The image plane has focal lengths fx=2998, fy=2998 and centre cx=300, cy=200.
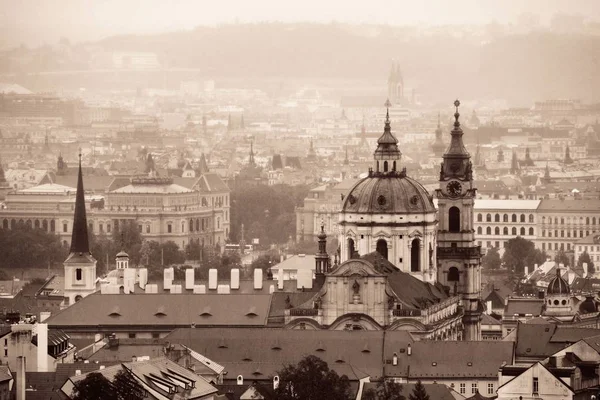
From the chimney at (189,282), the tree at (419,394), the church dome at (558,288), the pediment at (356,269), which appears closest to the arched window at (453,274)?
the church dome at (558,288)

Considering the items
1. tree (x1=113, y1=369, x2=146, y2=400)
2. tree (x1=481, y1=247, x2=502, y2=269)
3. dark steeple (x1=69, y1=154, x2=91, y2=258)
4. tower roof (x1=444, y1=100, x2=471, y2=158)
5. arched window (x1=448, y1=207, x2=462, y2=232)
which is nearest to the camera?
tree (x1=113, y1=369, x2=146, y2=400)

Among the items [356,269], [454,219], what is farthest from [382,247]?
[356,269]

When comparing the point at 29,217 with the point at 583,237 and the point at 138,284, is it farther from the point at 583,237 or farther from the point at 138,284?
the point at 138,284

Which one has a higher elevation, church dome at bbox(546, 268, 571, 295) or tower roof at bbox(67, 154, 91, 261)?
tower roof at bbox(67, 154, 91, 261)

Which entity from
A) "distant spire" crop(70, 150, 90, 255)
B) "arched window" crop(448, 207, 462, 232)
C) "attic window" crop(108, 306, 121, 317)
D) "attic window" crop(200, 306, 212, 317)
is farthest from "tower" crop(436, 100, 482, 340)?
"distant spire" crop(70, 150, 90, 255)

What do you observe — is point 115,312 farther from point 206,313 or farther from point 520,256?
point 520,256

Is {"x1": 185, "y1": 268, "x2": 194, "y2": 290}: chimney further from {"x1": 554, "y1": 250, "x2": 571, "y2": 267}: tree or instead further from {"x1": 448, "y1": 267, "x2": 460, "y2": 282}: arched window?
{"x1": 554, "y1": 250, "x2": 571, "y2": 267}: tree
